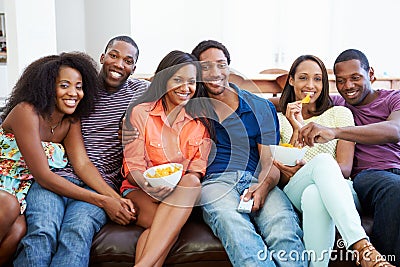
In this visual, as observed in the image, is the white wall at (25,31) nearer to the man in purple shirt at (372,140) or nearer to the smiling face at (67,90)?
the smiling face at (67,90)

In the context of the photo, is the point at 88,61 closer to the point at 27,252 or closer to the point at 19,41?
the point at 27,252

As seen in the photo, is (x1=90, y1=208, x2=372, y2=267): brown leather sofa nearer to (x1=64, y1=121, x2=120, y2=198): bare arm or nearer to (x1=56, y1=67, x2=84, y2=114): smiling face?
(x1=64, y1=121, x2=120, y2=198): bare arm

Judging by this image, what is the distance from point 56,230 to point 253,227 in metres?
0.68

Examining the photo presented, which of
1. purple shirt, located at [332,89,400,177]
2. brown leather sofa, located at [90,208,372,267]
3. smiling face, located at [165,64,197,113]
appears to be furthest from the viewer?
purple shirt, located at [332,89,400,177]

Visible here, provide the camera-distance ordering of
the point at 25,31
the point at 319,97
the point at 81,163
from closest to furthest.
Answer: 1. the point at 81,163
2. the point at 319,97
3. the point at 25,31

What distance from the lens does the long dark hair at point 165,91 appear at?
6.68 ft

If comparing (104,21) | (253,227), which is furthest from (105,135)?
(104,21)

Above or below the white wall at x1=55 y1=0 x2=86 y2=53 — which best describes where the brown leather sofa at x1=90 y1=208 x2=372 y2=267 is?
below

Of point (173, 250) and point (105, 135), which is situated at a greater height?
point (105, 135)

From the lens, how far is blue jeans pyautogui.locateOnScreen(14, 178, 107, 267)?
5.49 feet

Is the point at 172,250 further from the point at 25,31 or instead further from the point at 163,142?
the point at 25,31

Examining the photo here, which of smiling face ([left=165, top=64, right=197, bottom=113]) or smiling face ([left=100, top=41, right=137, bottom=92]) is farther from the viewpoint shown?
smiling face ([left=100, top=41, right=137, bottom=92])

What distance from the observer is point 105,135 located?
2.12 m

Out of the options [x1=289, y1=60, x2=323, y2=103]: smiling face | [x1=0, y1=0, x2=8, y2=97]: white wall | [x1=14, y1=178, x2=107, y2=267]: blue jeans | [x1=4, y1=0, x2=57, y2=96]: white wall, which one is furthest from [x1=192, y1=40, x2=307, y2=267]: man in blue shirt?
[x1=0, y1=0, x2=8, y2=97]: white wall
